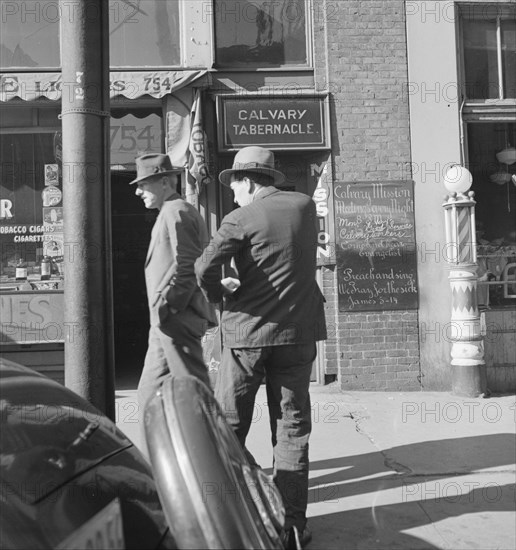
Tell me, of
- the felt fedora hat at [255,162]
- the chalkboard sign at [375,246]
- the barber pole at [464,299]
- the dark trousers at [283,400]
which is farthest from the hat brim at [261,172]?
the barber pole at [464,299]

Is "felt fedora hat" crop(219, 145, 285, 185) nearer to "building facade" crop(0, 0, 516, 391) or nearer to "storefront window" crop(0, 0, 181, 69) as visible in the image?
"building facade" crop(0, 0, 516, 391)

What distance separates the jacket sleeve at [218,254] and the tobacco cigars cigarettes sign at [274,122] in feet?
13.1

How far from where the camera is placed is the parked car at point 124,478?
1.29 meters

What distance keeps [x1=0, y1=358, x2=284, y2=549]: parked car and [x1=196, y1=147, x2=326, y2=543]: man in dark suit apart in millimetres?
1383

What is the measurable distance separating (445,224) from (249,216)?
4446 millimetres

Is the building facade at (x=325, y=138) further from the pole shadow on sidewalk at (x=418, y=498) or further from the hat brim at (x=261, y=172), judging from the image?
the hat brim at (x=261, y=172)

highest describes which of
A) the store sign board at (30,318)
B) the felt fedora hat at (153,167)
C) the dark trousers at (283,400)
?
the felt fedora hat at (153,167)

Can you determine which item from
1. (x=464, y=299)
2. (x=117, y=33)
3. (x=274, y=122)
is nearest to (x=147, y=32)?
(x=117, y=33)

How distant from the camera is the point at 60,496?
1543 millimetres

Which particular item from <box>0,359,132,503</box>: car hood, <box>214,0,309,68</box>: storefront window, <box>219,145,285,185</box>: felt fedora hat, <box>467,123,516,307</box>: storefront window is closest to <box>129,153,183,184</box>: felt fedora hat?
<box>219,145,285,185</box>: felt fedora hat

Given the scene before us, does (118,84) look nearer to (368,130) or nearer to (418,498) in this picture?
(368,130)

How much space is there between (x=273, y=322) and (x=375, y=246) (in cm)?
415

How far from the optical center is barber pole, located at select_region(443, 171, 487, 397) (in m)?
6.84

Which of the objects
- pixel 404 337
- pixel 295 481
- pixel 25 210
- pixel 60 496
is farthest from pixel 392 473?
pixel 25 210
